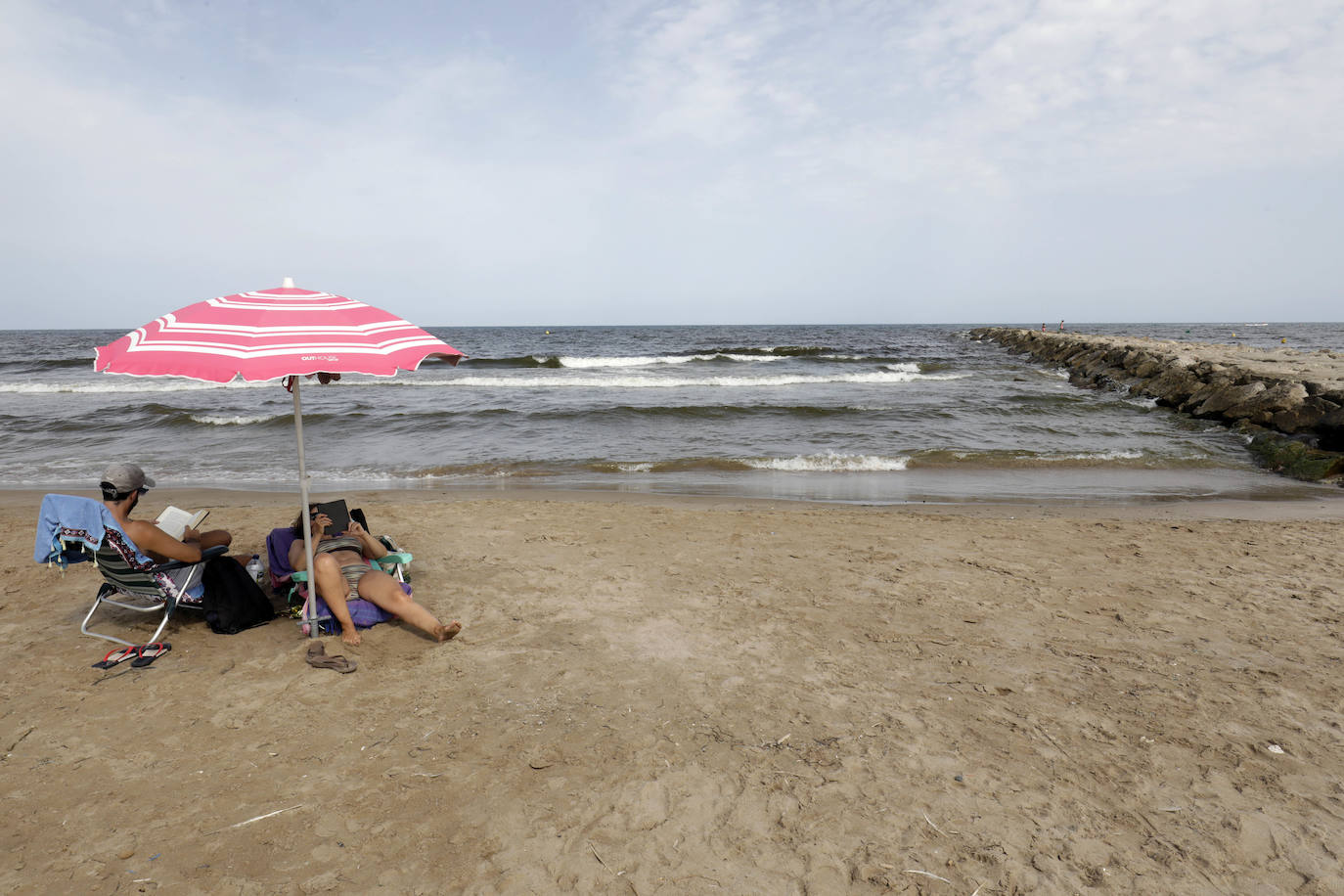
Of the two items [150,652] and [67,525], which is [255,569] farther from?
[67,525]

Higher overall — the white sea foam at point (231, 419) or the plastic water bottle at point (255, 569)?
the white sea foam at point (231, 419)

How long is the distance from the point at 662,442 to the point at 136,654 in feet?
31.9

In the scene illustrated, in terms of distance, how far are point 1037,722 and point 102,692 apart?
16.3 feet

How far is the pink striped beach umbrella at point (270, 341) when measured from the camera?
3377 mm

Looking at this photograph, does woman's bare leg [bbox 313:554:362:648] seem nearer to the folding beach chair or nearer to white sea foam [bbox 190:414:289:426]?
the folding beach chair

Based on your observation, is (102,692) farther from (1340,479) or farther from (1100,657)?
(1340,479)

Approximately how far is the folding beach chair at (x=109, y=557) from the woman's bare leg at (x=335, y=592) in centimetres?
80

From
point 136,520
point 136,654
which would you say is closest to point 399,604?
point 136,654

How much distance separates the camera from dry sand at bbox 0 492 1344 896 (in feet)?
8.57

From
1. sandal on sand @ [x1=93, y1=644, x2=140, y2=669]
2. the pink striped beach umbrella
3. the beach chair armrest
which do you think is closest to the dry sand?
sandal on sand @ [x1=93, y1=644, x2=140, y2=669]

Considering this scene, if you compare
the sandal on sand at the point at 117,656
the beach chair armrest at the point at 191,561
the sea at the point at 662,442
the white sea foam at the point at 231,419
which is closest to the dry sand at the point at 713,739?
the sandal on sand at the point at 117,656

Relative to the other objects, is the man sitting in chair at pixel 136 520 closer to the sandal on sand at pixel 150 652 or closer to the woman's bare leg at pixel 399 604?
the sandal on sand at pixel 150 652

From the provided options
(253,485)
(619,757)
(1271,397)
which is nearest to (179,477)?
(253,485)

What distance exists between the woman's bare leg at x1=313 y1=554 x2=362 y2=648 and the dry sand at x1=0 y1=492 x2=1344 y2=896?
131 mm
